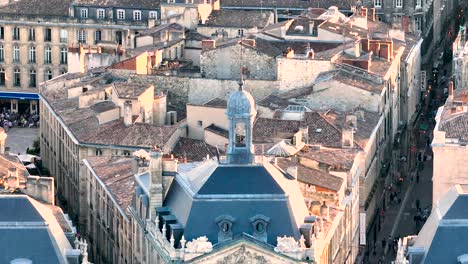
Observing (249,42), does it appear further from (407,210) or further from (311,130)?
(311,130)

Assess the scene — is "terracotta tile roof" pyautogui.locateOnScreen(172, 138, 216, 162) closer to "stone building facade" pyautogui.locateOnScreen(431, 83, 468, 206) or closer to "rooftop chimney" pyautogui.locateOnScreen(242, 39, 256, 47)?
"stone building facade" pyautogui.locateOnScreen(431, 83, 468, 206)

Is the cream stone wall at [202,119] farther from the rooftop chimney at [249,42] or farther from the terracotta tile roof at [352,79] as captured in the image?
the rooftop chimney at [249,42]

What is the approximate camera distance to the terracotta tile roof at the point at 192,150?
170500mm

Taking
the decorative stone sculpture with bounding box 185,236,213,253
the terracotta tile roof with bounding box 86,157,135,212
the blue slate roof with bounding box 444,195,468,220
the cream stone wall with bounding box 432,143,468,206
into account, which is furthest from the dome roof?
the cream stone wall with bounding box 432,143,468,206

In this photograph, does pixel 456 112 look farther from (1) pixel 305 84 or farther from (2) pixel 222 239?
(2) pixel 222 239

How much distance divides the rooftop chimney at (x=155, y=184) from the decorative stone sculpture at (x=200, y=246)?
6.98 metres

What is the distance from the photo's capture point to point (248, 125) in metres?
136

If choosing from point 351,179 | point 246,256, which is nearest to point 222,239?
point 246,256

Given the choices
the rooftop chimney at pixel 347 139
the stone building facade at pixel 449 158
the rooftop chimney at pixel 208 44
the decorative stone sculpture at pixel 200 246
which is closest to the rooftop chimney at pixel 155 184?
the decorative stone sculpture at pixel 200 246

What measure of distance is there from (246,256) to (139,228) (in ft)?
54.4

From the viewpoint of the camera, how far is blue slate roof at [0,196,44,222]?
134 m

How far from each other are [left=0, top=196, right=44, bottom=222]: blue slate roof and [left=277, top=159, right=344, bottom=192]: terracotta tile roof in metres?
23.2

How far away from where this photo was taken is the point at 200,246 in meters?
133

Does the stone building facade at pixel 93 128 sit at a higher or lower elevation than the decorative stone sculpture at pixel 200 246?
lower
